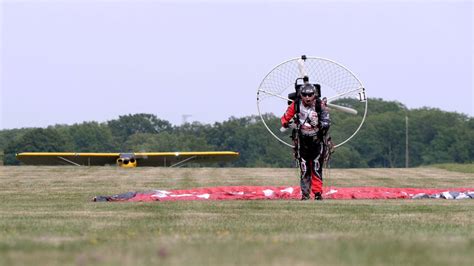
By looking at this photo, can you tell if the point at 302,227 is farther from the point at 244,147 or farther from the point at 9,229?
the point at 244,147

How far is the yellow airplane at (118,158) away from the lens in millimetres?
55250

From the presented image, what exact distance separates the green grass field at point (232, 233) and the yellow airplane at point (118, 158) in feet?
124

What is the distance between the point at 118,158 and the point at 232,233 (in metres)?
45.1

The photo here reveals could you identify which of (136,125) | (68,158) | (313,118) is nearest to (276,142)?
(136,125)

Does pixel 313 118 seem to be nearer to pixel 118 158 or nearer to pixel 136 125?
pixel 118 158

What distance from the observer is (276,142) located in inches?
4107

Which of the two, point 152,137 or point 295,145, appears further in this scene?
point 152,137

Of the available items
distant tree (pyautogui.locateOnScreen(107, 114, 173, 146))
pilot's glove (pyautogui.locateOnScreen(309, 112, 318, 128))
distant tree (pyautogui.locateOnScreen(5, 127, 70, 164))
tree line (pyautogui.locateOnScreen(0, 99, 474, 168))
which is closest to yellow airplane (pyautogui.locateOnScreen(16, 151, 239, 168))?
distant tree (pyautogui.locateOnScreen(5, 127, 70, 164))

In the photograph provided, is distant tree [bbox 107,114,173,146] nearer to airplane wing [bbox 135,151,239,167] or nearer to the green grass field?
airplane wing [bbox 135,151,239,167]

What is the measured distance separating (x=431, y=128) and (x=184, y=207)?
326ft

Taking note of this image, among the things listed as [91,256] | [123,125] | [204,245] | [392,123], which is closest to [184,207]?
[204,245]

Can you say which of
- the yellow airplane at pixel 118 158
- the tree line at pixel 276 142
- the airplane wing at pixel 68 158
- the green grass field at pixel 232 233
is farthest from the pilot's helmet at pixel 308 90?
the tree line at pixel 276 142

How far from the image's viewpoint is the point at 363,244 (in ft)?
24.9

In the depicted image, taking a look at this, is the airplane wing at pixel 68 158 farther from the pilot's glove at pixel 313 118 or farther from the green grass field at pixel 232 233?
the pilot's glove at pixel 313 118
